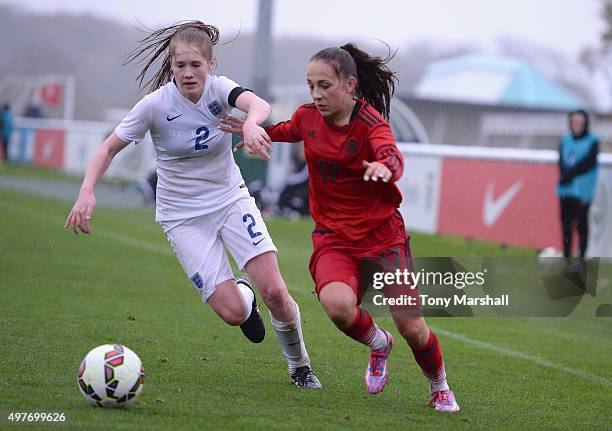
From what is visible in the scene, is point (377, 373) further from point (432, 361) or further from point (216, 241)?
→ point (216, 241)

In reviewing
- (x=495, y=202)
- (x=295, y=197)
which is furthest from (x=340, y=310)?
(x=295, y=197)

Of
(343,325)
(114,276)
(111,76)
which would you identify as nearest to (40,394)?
(343,325)

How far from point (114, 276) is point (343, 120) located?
20.2 feet

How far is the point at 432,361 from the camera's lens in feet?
18.2

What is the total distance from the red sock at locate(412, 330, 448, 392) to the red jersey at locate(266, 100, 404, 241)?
722 mm

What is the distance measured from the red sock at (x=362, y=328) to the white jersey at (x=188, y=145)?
1.18m

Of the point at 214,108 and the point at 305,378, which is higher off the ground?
the point at 214,108

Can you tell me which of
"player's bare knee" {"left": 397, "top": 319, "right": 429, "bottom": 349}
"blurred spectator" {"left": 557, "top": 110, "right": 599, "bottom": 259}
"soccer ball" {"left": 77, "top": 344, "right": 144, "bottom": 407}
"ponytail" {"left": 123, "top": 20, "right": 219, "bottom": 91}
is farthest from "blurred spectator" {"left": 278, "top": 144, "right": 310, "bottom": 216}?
"soccer ball" {"left": 77, "top": 344, "right": 144, "bottom": 407}

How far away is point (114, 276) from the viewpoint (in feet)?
36.1

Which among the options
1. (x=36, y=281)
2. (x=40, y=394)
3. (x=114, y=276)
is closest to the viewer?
(x=40, y=394)

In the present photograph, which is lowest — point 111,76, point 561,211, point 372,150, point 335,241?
point 111,76

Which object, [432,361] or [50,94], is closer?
[432,361]

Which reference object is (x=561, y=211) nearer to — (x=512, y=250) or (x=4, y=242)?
(x=512, y=250)

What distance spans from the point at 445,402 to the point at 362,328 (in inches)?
25.2
